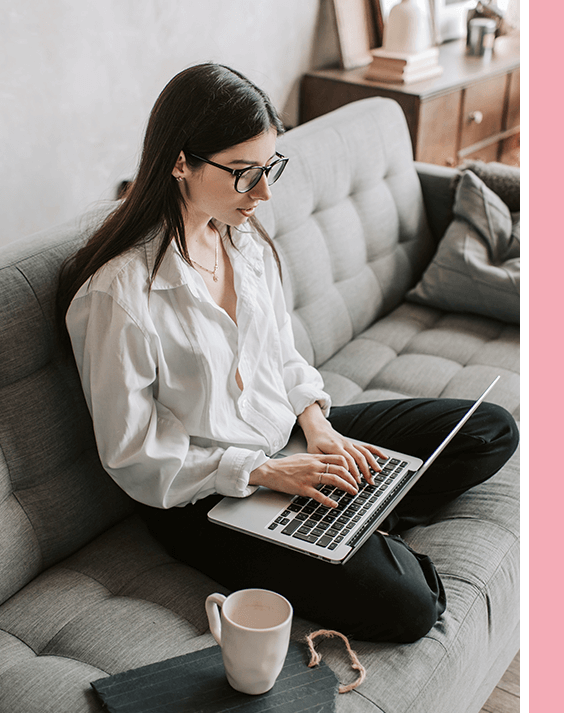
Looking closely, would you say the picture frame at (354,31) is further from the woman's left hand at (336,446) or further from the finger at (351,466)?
the finger at (351,466)

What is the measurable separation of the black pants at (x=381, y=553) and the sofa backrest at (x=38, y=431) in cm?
14

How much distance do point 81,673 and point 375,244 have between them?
4.70ft

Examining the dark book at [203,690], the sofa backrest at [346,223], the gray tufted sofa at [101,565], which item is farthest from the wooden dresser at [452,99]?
the dark book at [203,690]

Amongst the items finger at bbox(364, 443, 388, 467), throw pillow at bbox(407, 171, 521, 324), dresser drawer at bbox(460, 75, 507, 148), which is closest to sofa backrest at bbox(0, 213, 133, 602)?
finger at bbox(364, 443, 388, 467)

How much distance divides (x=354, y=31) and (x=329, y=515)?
2351mm

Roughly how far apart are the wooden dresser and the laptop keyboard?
6.14 feet

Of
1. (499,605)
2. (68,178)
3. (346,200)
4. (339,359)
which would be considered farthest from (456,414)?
(68,178)

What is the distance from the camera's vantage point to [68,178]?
2.13 meters

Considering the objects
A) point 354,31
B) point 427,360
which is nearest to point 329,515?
point 427,360

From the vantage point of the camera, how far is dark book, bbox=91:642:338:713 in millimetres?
970

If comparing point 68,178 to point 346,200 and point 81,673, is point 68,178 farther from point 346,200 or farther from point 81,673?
point 81,673

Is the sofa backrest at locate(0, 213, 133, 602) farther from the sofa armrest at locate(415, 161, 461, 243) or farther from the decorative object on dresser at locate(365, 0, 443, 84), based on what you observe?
the decorative object on dresser at locate(365, 0, 443, 84)

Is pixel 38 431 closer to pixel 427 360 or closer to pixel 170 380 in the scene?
pixel 170 380

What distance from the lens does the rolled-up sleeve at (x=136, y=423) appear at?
113cm
